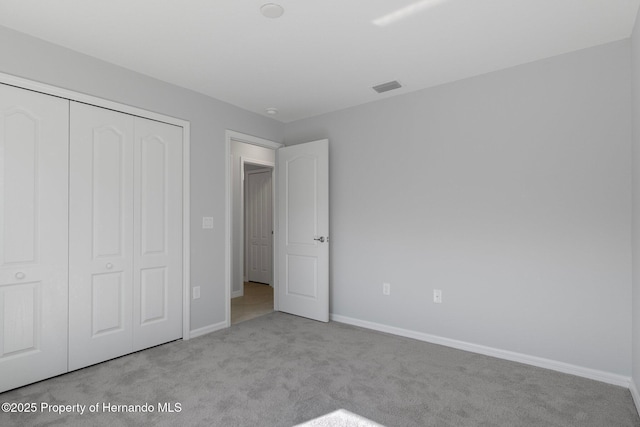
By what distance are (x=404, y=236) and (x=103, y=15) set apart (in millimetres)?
3023

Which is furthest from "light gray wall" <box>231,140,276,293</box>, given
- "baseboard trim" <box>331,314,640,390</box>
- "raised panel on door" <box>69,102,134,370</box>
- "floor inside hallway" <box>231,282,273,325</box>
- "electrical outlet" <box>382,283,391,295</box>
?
"electrical outlet" <box>382,283,391,295</box>

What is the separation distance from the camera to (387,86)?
10.8 ft

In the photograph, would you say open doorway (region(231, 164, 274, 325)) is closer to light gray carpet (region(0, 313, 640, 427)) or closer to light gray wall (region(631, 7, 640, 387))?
light gray carpet (region(0, 313, 640, 427))

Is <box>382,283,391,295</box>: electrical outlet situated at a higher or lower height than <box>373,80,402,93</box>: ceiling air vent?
lower

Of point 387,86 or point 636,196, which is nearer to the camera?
point 636,196

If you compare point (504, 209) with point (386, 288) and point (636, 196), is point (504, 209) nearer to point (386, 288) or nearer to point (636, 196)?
point (636, 196)

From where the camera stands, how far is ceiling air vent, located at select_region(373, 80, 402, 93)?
127 inches

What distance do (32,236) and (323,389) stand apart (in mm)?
2339

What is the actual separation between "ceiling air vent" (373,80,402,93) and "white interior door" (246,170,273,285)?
3.24 meters

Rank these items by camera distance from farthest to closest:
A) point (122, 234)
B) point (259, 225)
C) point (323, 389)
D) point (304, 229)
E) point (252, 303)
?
point (259, 225)
point (252, 303)
point (304, 229)
point (122, 234)
point (323, 389)

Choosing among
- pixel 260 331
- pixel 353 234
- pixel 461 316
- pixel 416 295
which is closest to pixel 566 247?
pixel 461 316

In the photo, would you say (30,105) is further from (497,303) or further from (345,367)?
(497,303)

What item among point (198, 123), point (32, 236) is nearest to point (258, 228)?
point (198, 123)

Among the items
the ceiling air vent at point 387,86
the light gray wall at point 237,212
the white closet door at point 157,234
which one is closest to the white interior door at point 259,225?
the light gray wall at point 237,212
